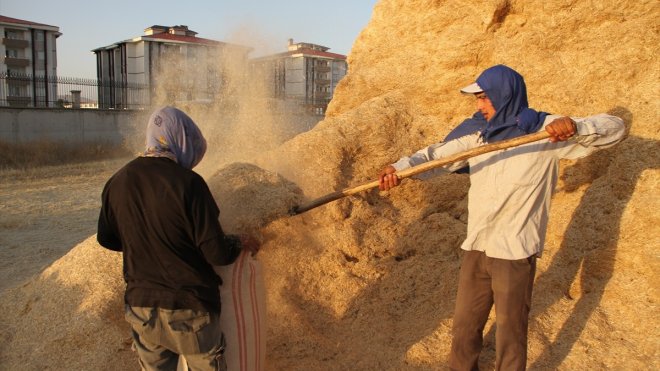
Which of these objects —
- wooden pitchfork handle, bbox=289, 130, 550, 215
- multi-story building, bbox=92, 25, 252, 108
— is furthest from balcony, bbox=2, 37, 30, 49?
wooden pitchfork handle, bbox=289, 130, 550, 215

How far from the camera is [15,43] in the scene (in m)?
29.8

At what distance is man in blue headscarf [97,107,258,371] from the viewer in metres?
1.99

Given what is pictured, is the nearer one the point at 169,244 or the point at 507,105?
the point at 169,244

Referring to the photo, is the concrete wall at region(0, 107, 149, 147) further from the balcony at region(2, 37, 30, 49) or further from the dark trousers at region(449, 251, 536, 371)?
the balcony at region(2, 37, 30, 49)

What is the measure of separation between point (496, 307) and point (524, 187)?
0.58 m

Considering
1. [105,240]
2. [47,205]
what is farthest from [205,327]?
[47,205]

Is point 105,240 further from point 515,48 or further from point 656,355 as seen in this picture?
point 515,48

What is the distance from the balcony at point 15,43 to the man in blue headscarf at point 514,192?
33590 millimetres

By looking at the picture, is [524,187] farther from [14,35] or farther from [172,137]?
[14,35]

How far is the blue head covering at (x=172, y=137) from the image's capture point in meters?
2.07

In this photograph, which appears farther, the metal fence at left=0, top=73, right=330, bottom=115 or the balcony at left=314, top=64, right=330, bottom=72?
the balcony at left=314, top=64, right=330, bottom=72

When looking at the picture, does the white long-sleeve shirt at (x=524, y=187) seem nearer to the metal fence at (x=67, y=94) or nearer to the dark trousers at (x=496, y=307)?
the dark trousers at (x=496, y=307)

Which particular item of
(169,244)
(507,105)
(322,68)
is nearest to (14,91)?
(322,68)

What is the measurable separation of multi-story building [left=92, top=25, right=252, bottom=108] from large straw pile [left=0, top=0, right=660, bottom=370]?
2.14 metres
